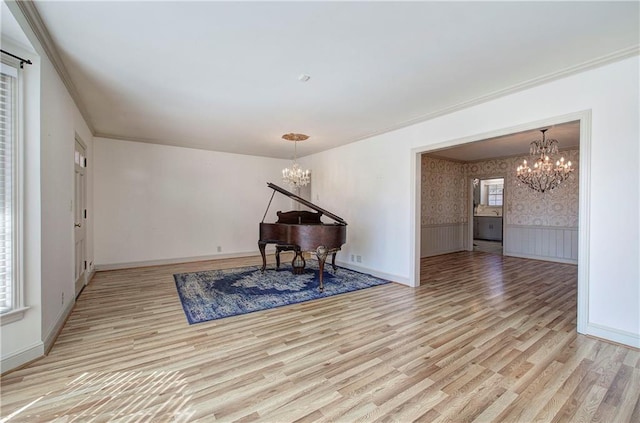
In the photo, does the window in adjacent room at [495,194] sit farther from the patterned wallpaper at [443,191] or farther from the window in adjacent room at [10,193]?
the window in adjacent room at [10,193]

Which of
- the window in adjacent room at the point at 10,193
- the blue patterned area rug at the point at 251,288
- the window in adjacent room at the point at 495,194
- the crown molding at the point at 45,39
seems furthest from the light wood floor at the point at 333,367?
the window in adjacent room at the point at 495,194

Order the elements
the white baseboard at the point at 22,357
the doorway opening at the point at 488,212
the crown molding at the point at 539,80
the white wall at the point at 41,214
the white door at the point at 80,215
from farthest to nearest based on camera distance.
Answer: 1. the doorway opening at the point at 488,212
2. the white door at the point at 80,215
3. the crown molding at the point at 539,80
4. the white wall at the point at 41,214
5. the white baseboard at the point at 22,357

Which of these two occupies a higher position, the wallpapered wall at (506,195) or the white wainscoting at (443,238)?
the wallpapered wall at (506,195)

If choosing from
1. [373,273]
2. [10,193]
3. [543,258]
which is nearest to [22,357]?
[10,193]

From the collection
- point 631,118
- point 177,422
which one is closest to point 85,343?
point 177,422

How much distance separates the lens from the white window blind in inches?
81.0

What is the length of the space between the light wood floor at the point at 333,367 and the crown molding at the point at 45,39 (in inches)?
102

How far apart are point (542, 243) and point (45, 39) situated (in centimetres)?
906

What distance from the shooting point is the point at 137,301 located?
3645 millimetres

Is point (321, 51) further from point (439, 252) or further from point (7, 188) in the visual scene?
point (439, 252)

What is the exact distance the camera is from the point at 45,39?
88.1 inches

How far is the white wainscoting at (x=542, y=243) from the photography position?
244 inches

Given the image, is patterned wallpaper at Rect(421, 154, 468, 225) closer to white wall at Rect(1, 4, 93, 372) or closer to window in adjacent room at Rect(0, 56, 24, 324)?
white wall at Rect(1, 4, 93, 372)

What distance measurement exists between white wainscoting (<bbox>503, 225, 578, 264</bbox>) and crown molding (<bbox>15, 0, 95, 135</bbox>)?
8.93 m
